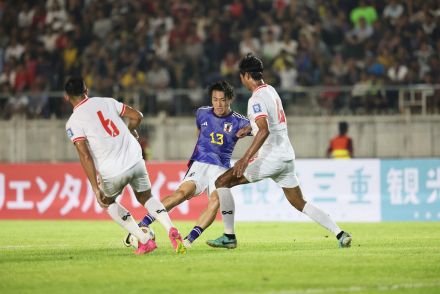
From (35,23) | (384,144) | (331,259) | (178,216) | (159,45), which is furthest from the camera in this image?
(35,23)

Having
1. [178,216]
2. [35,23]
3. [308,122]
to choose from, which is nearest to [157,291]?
[178,216]

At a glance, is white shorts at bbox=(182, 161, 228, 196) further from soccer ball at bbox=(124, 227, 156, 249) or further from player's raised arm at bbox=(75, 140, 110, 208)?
player's raised arm at bbox=(75, 140, 110, 208)

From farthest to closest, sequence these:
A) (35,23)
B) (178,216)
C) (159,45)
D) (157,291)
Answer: (35,23), (159,45), (178,216), (157,291)

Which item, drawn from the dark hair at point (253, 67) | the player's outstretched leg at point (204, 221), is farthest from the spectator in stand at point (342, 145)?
the dark hair at point (253, 67)

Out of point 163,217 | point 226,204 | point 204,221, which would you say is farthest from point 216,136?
point 163,217

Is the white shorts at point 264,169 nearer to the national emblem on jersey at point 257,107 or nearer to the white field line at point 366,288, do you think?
the national emblem on jersey at point 257,107

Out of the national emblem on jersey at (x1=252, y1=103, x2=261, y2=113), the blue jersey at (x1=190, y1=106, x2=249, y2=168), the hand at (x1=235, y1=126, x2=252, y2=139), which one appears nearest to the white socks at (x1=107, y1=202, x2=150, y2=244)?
the blue jersey at (x1=190, y1=106, x2=249, y2=168)

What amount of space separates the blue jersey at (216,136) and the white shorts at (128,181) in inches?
56.5

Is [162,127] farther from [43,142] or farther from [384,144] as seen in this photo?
[384,144]

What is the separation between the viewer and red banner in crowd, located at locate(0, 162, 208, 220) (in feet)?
70.1

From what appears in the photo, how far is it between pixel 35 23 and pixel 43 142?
17.0 feet

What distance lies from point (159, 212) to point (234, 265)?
1707mm

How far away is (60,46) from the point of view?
2675 centimetres

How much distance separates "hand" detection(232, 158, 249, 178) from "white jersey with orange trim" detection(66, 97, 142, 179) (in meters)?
1.23
